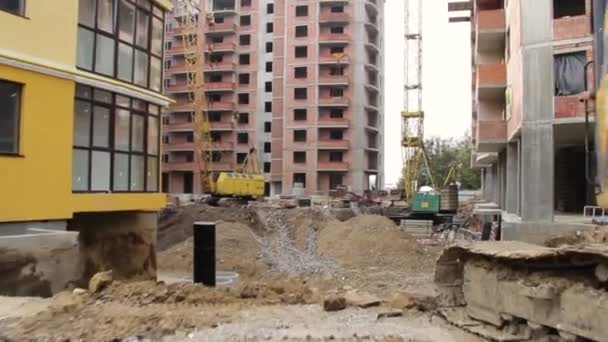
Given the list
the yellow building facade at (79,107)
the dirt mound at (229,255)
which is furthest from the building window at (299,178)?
the yellow building facade at (79,107)

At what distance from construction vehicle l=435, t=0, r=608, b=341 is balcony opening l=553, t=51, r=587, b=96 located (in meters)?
8.06

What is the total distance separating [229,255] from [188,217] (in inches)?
485

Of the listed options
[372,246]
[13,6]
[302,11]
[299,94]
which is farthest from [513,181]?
[302,11]

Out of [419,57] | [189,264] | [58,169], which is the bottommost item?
[189,264]

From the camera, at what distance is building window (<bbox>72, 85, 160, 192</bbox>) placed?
13.4 metres

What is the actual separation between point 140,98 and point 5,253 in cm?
607

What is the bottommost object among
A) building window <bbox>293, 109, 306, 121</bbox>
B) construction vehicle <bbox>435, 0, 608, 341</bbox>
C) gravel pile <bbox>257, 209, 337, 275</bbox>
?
gravel pile <bbox>257, 209, 337, 275</bbox>

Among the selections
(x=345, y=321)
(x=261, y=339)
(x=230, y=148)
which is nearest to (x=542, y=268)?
(x=345, y=321)

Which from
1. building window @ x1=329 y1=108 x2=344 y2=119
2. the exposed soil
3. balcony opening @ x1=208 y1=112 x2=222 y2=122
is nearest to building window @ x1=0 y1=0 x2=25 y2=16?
the exposed soil

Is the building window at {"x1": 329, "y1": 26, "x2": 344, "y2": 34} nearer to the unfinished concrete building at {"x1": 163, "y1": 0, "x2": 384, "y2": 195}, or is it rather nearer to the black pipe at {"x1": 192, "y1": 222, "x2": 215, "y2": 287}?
the unfinished concrete building at {"x1": 163, "y1": 0, "x2": 384, "y2": 195}

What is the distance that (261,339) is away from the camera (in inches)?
280

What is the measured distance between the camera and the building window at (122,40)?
13.5 m

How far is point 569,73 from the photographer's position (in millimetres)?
17109

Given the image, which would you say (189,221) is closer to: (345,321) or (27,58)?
(27,58)
